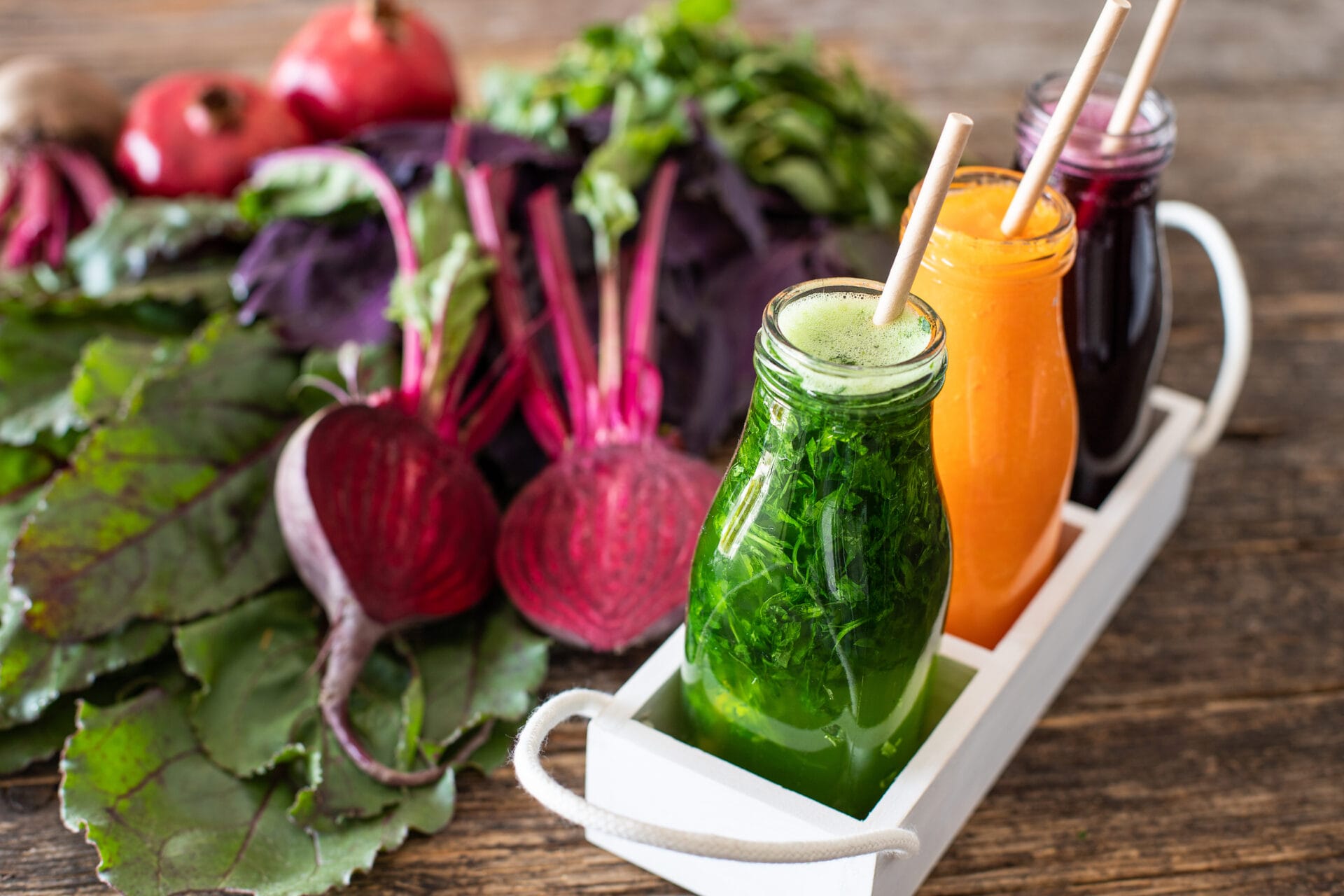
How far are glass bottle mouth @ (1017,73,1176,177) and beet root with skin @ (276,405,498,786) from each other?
0.41 meters

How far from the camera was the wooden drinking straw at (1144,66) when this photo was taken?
23.9 inches

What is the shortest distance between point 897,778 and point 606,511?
0.94ft

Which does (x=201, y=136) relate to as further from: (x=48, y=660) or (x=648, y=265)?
(x=48, y=660)

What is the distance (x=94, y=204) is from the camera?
1.15 m

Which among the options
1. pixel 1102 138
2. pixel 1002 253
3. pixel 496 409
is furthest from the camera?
pixel 496 409

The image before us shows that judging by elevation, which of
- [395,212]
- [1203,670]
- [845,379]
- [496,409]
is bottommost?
[1203,670]

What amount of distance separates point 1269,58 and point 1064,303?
104 centimetres

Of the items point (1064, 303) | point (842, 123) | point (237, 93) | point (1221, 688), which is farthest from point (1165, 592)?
point (237, 93)

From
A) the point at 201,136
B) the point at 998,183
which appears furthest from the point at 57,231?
the point at 998,183

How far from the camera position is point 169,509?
2.60 ft

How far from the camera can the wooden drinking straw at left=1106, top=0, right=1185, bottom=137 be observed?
606 mm

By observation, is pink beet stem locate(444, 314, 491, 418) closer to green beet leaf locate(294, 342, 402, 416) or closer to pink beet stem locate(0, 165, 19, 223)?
green beet leaf locate(294, 342, 402, 416)

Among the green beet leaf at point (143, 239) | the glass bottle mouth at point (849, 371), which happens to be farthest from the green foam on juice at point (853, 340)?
the green beet leaf at point (143, 239)

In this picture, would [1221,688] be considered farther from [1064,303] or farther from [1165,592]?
[1064,303]
